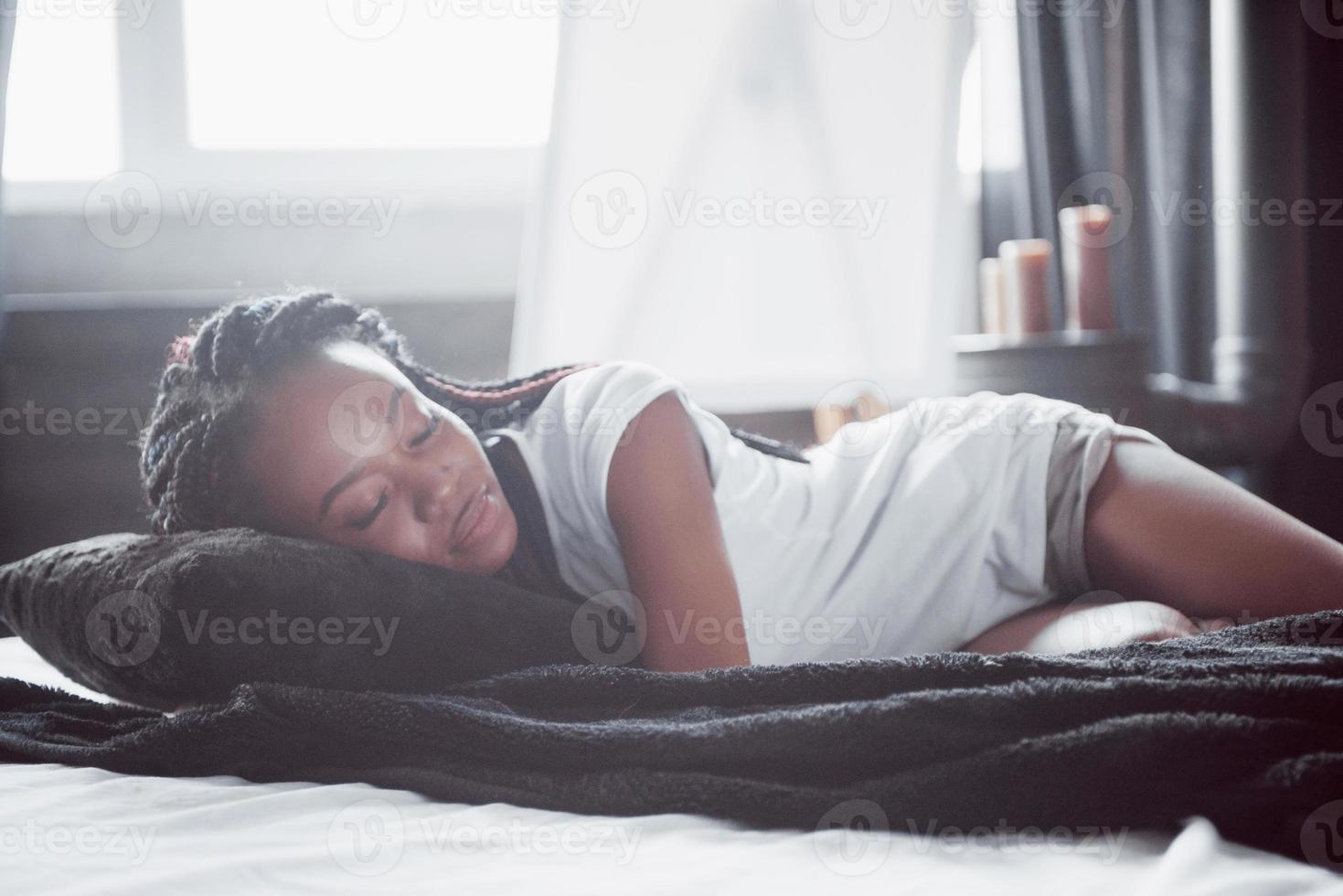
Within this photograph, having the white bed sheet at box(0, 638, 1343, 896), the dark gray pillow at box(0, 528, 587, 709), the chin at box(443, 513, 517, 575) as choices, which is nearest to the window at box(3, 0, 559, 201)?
the chin at box(443, 513, 517, 575)

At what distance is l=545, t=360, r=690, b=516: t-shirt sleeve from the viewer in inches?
38.1

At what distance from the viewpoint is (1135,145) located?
191cm

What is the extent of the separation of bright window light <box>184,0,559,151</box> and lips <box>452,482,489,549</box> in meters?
1.30

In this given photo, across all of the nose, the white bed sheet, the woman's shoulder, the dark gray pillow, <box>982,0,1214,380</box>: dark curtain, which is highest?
<box>982,0,1214,380</box>: dark curtain

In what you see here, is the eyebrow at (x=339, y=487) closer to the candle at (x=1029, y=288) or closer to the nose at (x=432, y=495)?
the nose at (x=432, y=495)

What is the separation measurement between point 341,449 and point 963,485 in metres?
0.59

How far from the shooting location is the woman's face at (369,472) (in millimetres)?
918

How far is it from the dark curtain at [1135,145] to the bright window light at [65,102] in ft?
5.77

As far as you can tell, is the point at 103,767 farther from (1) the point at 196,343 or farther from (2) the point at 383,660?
(1) the point at 196,343

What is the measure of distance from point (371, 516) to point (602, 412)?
23 centimetres

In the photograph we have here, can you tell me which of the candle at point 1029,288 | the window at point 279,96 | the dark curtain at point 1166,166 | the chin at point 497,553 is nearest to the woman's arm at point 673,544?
the chin at point 497,553

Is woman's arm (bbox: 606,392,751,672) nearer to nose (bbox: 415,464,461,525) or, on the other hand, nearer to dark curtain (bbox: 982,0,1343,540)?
nose (bbox: 415,464,461,525)

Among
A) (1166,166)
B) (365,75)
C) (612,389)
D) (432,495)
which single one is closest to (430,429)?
(432,495)

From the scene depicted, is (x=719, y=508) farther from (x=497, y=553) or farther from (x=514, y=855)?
(x=514, y=855)
